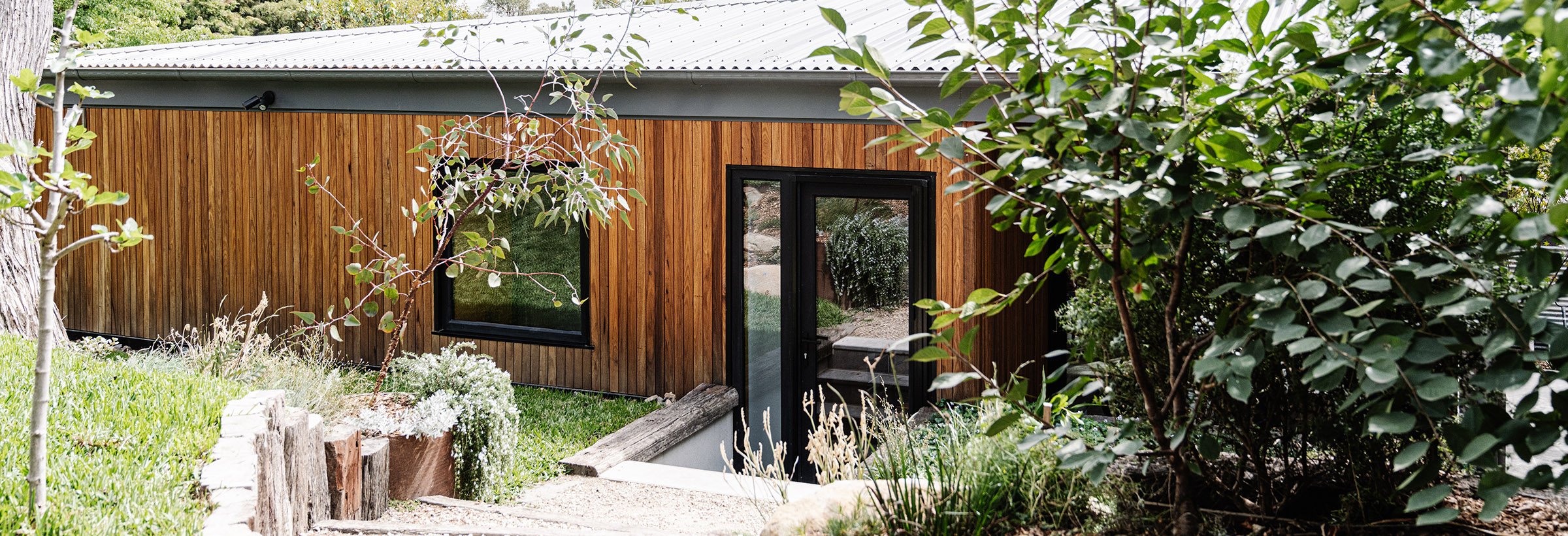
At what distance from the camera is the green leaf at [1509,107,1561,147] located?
1.52 meters

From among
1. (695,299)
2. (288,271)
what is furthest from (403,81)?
(695,299)

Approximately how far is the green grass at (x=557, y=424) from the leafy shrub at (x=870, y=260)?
158 centimetres

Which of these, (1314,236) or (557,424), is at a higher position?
(1314,236)

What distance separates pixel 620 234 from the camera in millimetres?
7180

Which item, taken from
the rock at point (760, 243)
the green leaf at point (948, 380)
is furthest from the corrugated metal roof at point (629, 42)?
the green leaf at point (948, 380)

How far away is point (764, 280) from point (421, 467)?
2.59 meters

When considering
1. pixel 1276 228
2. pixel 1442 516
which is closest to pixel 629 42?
pixel 1276 228

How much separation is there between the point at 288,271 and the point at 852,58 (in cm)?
733

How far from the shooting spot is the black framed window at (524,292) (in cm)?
741

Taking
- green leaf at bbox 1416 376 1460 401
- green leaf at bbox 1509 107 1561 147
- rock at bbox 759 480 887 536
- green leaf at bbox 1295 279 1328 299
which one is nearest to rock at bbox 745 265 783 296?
rock at bbox 759 480 887 536

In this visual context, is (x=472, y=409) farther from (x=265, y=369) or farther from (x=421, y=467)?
(x=265, y=369)

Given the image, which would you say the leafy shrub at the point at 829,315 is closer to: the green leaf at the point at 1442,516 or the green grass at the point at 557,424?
the green grass at the point at 557,424

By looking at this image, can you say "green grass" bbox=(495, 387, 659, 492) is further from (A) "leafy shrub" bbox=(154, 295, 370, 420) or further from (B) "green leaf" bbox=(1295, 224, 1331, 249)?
(B) "green leaf" bbox=(1295, 224, 1331, 249)

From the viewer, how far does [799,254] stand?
21.4ft
